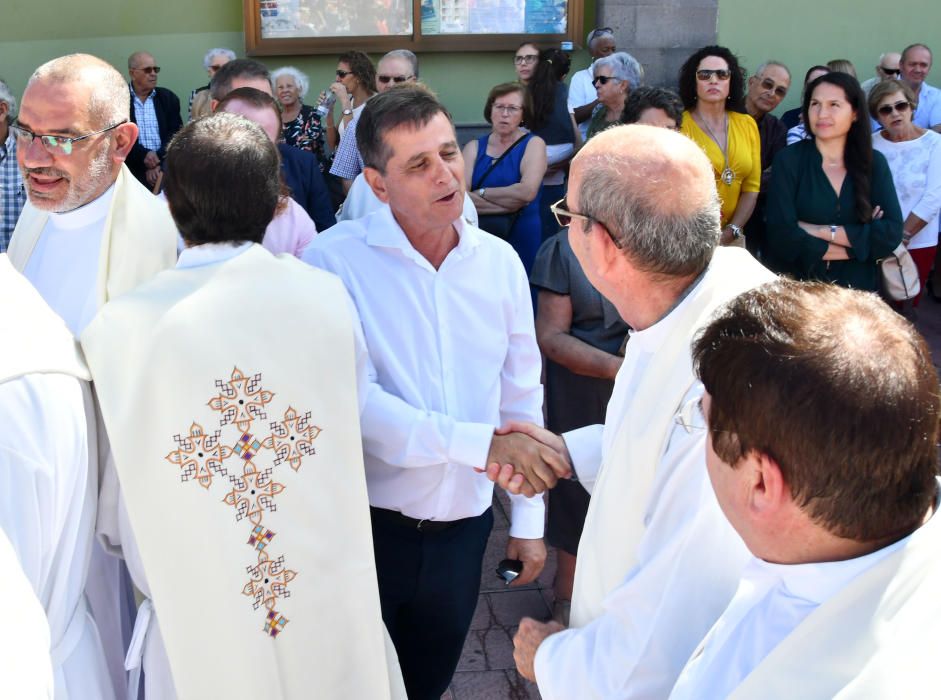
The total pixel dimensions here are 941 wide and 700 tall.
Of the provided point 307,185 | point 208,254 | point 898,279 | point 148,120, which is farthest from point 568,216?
point 148,120

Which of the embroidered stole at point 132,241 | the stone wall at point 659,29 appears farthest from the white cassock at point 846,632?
the stone wall at point 659,29

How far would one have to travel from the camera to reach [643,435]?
1.79m

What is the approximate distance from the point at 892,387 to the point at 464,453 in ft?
4.64

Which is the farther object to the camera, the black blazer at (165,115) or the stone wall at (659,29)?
the stone wall at (659,29)

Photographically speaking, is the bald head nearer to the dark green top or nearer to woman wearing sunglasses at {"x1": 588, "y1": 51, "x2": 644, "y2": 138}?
the dark green top

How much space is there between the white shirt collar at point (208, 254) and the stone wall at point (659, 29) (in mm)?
7434

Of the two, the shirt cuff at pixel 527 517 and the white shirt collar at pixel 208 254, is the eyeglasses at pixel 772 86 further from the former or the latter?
the white shirt collar at pixel 208 254

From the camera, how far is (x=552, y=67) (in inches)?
270

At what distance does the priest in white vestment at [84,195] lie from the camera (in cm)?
262

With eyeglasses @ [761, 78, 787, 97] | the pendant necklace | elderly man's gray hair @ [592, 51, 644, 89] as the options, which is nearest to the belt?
the pendant necklace

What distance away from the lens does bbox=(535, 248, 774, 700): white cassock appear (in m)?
1.69

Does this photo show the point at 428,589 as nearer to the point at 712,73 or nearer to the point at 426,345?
the point at 426,345

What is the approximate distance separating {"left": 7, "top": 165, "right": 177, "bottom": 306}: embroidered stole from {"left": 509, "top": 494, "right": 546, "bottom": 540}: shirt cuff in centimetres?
122

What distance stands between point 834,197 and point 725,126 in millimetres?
933
